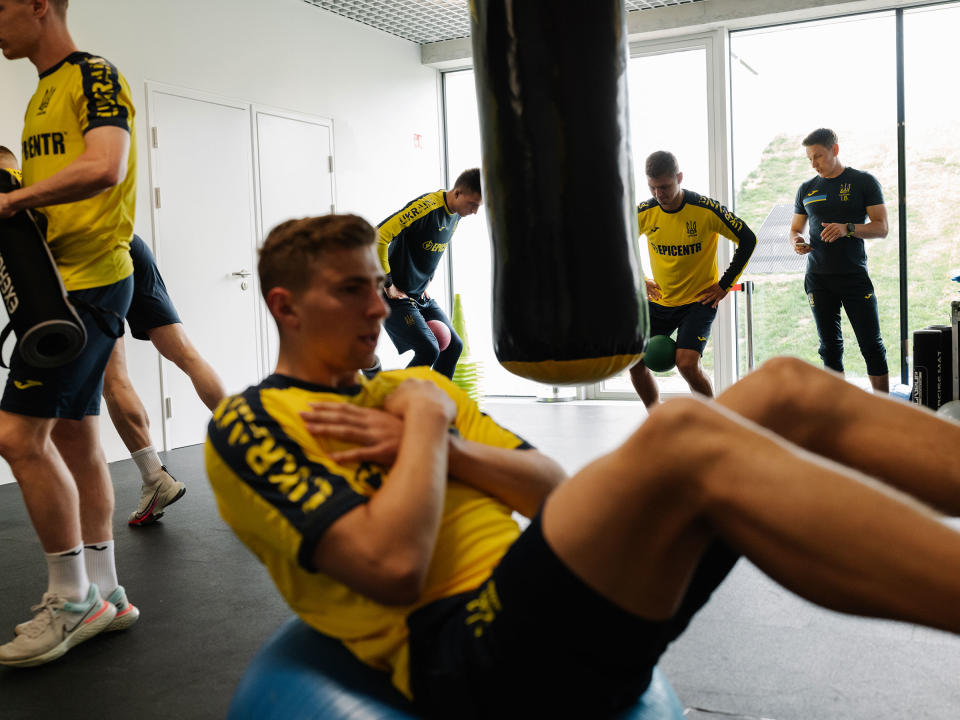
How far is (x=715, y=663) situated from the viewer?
1.92 metres

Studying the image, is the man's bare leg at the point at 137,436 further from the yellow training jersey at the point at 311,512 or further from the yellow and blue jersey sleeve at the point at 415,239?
the yellow training jersey at the point at 311,512

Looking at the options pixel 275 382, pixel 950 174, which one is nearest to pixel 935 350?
pixel 950 174

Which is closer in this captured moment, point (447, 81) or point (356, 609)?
point (356, 609)

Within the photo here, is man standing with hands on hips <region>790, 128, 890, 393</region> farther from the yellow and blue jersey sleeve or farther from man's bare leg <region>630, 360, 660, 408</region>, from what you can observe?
the yellow and blue jersey sleeve

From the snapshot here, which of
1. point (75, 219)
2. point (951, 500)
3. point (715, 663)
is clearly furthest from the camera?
point (75, 219)

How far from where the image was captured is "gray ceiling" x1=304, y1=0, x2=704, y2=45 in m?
6.32

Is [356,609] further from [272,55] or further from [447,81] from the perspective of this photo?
[447,81]

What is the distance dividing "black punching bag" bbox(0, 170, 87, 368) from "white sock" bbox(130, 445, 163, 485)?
1.37 m

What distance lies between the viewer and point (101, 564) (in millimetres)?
2203

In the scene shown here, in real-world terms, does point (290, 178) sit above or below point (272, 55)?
below

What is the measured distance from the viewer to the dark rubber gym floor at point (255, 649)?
1.72 m

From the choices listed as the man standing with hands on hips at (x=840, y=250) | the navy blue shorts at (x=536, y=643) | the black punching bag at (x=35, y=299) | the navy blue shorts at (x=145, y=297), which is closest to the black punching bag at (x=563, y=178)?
the navy blue shorts at (x=536, y=643)

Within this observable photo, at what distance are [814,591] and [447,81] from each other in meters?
7.37

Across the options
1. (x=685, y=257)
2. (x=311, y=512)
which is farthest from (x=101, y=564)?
(x=685, y=257)
